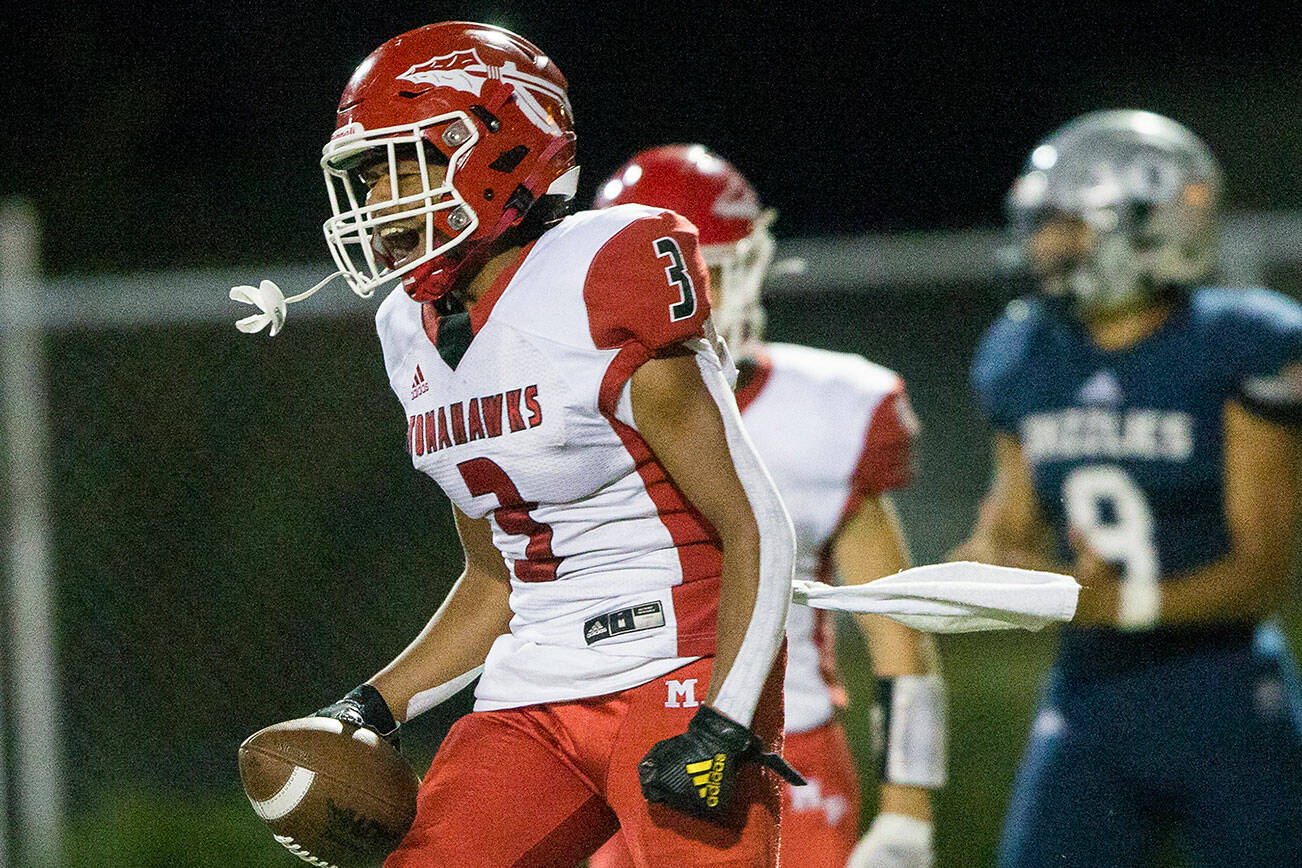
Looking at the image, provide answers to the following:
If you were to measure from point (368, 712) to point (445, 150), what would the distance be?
77cm

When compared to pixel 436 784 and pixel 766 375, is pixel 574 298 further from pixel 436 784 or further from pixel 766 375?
pixel 766 375

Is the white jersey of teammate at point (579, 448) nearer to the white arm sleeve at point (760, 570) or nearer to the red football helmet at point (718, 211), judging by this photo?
the white arm sleeve at point (760, 570)

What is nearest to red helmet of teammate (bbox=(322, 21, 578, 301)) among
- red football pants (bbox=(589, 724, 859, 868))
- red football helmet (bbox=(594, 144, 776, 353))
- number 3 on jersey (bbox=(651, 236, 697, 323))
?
number 3 on jersey (bbox=(651, 236, 697, 323))

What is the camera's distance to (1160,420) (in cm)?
322

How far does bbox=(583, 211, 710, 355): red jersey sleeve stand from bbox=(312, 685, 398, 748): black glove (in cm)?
65

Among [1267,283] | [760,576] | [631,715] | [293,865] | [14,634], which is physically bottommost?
[293,865]

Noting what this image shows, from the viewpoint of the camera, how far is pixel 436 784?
2178 millimetres

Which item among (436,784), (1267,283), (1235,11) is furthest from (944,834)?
(1235,11)

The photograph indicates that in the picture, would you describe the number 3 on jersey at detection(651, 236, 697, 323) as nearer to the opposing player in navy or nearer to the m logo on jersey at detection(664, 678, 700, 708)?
the m logo on jersey at detection(664, 678, 700, 708)

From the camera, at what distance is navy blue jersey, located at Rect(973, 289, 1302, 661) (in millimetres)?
3162

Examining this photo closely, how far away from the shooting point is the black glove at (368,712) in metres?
2.28

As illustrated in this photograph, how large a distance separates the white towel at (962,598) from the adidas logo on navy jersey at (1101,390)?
1.11m

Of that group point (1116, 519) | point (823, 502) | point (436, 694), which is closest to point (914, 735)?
point (823, 502)

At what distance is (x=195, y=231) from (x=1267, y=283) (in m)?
6.09
